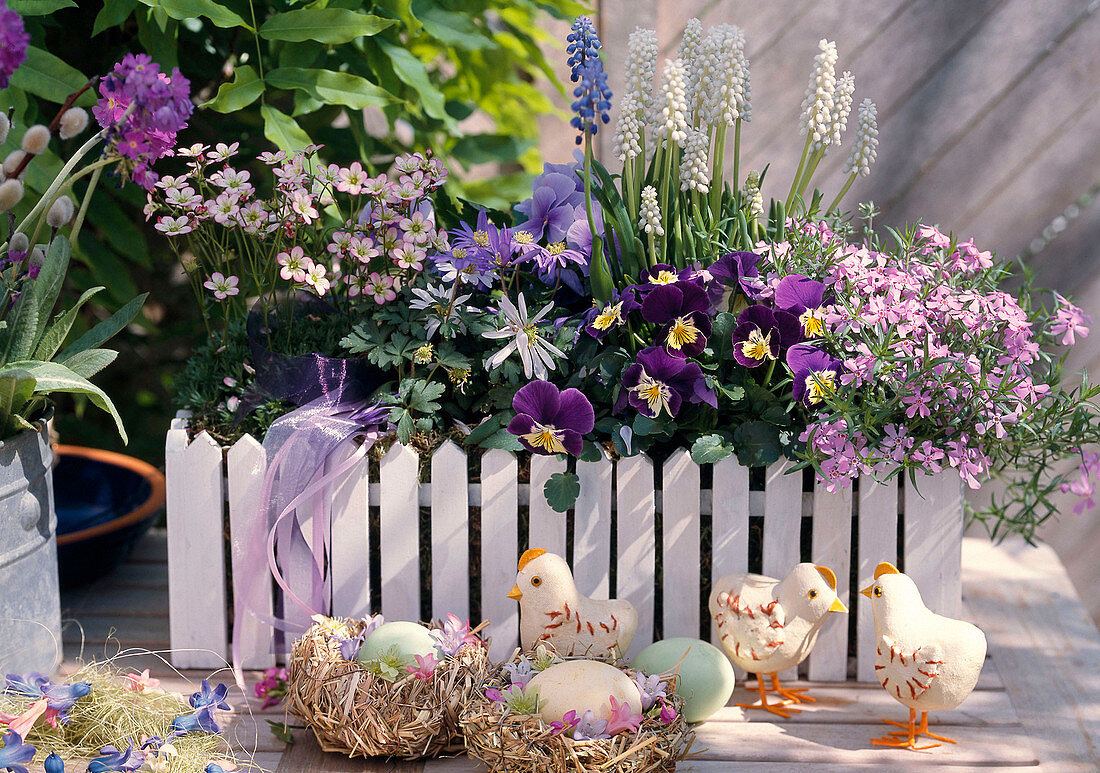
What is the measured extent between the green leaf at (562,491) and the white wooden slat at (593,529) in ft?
0.10

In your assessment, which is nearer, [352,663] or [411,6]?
[352,663]

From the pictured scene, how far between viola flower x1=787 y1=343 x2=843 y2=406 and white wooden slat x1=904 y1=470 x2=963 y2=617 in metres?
0.23

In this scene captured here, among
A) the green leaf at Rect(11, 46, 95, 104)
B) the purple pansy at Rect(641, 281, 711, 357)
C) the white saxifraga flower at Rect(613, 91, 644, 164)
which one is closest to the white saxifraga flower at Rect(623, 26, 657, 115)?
the white saxifraga flower at Rect(613, 91, 644, 164)

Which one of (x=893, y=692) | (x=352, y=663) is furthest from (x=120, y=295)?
(x=893, y=692)

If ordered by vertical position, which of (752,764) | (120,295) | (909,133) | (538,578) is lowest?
(752,764)

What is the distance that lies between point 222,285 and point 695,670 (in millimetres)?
843

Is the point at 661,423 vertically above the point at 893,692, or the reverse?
the point at 661,423

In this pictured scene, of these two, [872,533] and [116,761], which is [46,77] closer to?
[116,761]

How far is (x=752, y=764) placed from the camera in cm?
Answer: 109

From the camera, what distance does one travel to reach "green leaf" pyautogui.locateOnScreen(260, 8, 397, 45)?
4.45 feet

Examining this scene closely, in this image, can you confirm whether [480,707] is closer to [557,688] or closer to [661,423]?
[557,688]

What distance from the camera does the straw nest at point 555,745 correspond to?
94 cm

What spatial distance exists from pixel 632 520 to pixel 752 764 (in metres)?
0.34

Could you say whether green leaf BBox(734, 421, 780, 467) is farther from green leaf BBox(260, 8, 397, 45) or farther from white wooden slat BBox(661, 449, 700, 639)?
green leaf BBox(260, 8, 397, 45)
